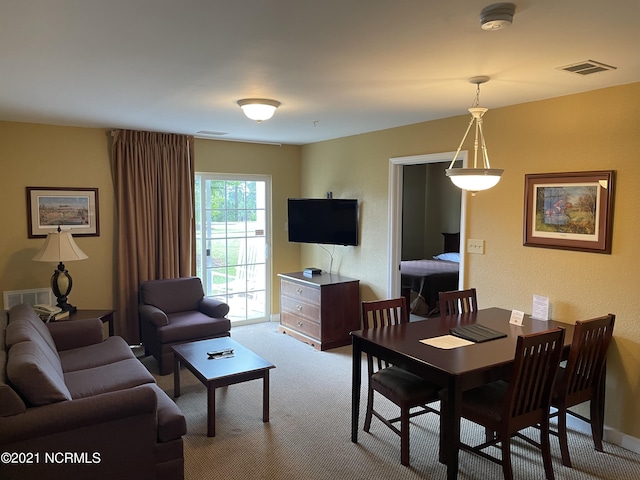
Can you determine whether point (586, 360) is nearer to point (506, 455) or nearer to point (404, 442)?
point (506, 455)

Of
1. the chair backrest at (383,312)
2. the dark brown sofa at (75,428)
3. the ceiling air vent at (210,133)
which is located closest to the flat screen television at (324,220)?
the ceiling air vent at (210,133)

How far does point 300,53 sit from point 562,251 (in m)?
2.45

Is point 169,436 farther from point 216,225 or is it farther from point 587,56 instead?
point 216,225

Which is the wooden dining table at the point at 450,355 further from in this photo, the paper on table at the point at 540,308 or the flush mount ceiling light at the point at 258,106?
the flush mount ceiling light at the point at 258,106

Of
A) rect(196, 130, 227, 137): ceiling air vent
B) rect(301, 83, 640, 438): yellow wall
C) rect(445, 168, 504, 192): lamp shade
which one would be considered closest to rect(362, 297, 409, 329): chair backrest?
rect(301, 83, 640, 438): yellow wall

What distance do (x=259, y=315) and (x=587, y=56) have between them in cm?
499

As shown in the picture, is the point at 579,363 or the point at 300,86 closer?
the point at 579,363

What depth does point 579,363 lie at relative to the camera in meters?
2.81

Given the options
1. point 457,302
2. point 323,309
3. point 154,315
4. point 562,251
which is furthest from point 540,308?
point 154,315

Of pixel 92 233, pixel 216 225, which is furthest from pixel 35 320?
pixel 216 225

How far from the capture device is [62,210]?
15.5ft

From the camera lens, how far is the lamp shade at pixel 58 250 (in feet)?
13.8

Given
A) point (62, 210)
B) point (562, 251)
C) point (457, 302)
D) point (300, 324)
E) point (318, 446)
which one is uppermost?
point (62, 210)

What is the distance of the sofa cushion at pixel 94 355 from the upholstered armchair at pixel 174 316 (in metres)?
0.56
